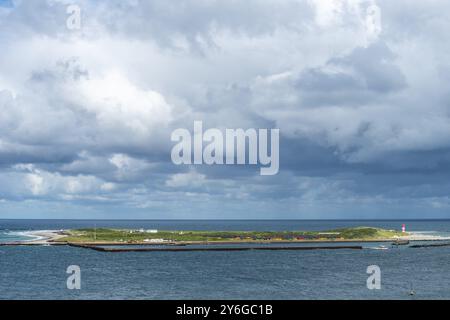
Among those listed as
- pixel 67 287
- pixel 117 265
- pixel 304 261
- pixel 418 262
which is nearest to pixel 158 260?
pixel 117 265

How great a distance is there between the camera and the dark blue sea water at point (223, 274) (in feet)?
313

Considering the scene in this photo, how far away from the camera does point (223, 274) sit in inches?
4788

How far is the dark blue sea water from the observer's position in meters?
95.5

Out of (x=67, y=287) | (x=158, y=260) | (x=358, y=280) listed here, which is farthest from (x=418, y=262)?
(x=67, y=287)

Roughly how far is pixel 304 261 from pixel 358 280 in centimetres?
4105

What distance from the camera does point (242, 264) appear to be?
472ft

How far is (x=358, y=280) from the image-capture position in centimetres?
11262
